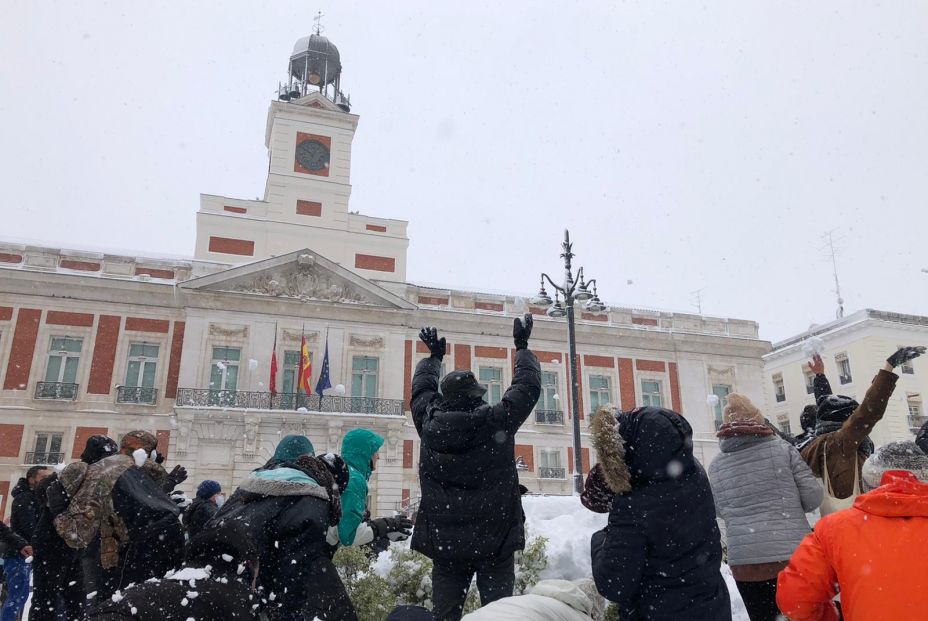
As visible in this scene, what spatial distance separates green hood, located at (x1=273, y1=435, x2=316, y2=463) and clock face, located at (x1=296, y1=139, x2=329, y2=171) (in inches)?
987

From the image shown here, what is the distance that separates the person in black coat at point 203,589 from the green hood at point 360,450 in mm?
1026

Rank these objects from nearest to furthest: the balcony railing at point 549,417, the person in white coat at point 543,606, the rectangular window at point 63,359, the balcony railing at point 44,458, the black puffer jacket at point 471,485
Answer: the person in white coat at point 543,606, the black puffer jacket at point 471,485, the balcony railing at point 44,458, the rectangular window at point 63,359, the balcony railing at point 549,417

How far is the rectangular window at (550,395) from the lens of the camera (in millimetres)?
24500

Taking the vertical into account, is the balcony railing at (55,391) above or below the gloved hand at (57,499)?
above

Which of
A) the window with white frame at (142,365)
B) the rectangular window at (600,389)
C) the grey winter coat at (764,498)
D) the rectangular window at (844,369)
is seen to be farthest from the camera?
the rectangular window at (844,369)

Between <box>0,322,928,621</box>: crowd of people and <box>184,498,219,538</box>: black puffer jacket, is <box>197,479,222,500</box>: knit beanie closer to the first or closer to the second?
<box>184,498,219,538</box>: black puffer jacket

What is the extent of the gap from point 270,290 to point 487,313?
776 centimetres

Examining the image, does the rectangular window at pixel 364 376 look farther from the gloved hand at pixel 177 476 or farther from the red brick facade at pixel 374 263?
the gloved hand at pixel 177 476

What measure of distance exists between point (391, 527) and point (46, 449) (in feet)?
65.7

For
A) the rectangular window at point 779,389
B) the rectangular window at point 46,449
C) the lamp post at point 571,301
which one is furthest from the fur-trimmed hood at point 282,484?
the rectangular window at point 779,389

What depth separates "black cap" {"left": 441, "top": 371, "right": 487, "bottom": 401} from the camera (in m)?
3.56

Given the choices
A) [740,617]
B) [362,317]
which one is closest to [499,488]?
[740,617]

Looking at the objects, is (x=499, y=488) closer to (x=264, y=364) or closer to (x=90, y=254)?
(x=264, y=364)

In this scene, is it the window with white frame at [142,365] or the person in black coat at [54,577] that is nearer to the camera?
the person in black coat at [54,577]
